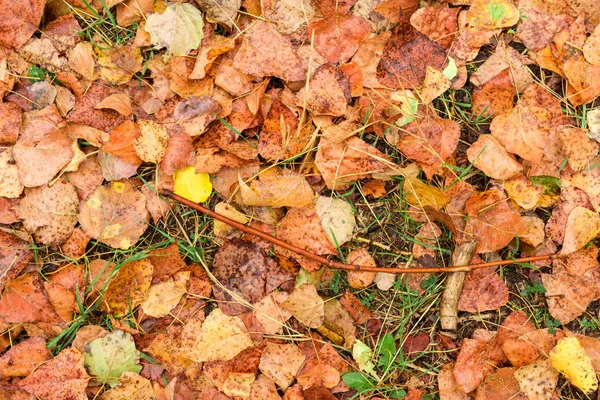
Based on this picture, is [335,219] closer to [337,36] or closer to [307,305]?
[307,305]

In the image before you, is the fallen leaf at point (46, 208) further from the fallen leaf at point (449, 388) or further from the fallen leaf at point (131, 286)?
the fallen leaf at point (449, 388)

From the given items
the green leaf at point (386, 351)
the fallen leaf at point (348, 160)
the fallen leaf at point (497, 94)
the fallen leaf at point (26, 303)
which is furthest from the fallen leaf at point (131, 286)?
the fallen leaf at point (497, 94)

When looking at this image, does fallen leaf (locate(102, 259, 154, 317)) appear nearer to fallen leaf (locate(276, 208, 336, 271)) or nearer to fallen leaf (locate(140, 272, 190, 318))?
fallen leaf (locate(140, 272, 190, 318))

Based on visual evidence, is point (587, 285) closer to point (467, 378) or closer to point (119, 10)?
point (467, 378)

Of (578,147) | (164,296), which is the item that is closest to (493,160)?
(578,147)

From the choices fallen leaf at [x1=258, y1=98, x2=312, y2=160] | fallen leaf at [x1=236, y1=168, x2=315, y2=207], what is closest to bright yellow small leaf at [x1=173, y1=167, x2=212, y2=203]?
fallen leaf at [x1=236, y1=168, x2=315, y2=207]

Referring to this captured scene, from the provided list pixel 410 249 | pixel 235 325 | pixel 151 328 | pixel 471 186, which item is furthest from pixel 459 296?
pixel 151 328

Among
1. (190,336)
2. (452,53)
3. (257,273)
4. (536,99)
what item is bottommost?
(190,336)
